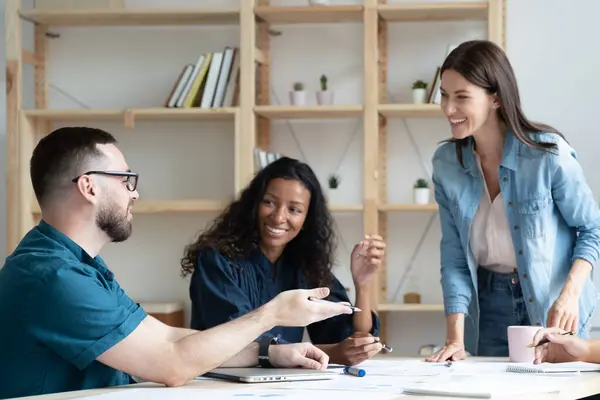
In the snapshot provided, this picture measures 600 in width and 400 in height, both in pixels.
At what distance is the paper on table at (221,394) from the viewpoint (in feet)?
4.79

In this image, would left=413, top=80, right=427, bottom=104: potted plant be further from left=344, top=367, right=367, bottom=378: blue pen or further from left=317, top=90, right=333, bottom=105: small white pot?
left=344, top=367, right=367, bottom=378: blue pen

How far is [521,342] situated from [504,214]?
1.51 ft

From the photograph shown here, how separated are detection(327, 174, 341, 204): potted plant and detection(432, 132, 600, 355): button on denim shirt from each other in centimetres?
154

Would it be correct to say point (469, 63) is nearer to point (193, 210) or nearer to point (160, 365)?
point (160, 365)

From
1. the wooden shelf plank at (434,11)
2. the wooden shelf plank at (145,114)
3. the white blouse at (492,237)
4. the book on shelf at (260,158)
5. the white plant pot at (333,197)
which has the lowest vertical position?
the white blouse at (492,237)

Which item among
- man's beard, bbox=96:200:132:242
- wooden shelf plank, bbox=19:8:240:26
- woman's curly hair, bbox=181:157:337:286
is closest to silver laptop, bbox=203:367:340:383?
man's beard, bbox=96:200:132:242

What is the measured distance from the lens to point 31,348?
1615 millimetres

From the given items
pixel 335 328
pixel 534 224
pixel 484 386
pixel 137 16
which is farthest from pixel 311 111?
pixel 484 386

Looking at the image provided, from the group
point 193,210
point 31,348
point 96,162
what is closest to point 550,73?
point 193,210

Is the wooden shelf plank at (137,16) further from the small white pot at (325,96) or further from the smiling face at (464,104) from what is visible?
the smiling face at (464,104)

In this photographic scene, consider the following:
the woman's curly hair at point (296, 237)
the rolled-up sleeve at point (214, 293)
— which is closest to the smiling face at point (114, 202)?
the rolled-up sleeve at point (214, 293)

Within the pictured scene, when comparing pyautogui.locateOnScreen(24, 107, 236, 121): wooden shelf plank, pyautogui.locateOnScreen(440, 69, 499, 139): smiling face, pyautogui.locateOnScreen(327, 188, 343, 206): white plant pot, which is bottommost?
pyautogui.locateOnScreen(327, 188, 343, 206): white plant pot

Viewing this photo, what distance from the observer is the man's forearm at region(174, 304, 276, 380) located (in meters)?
1.65

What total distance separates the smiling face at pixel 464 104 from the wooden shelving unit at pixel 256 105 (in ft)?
4.63
